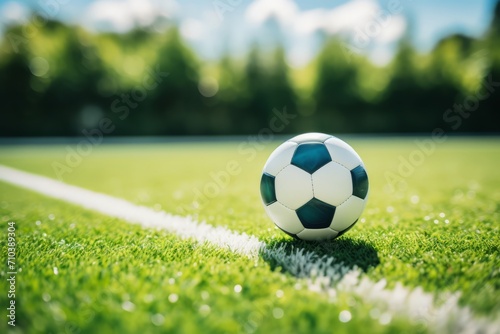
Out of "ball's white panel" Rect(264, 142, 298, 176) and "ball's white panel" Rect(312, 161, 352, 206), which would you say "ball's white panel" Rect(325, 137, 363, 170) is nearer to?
"ball's white panel" Rect(312, 161, 352, 206)

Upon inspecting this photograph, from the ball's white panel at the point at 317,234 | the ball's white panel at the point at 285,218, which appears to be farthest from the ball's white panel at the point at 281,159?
the ball's white panel at the point at 317,234

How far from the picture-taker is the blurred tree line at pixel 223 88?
3328 cm

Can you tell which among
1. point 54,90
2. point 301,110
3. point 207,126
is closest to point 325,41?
point 301,110

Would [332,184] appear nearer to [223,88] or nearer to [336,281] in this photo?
[336,281]

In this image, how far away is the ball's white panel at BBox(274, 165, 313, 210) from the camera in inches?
117

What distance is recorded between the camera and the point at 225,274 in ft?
7.89

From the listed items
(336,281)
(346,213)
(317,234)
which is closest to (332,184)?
(346,213)

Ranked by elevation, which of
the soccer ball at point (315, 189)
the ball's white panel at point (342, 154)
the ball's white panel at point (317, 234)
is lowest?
the ball's white panel at point (317, 234)

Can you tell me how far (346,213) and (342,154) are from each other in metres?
0.50

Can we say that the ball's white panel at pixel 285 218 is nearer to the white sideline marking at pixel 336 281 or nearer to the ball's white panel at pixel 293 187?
the ball's white panel at pixel 293 187

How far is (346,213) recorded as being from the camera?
2988 millimetres

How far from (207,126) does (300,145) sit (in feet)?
107

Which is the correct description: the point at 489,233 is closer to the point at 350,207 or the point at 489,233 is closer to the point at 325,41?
the point at 350,207

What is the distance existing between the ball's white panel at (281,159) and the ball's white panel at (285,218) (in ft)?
0.96
